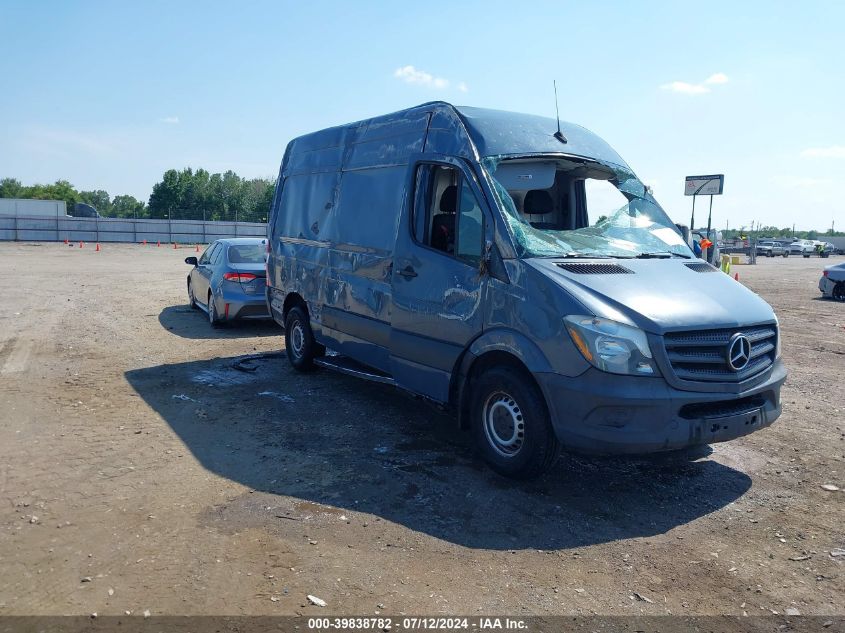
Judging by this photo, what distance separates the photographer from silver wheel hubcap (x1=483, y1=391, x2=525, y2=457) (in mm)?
4793

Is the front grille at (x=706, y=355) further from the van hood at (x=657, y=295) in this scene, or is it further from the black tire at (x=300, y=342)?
the black tire at (x=300, y=342)

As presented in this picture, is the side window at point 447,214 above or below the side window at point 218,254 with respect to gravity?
above

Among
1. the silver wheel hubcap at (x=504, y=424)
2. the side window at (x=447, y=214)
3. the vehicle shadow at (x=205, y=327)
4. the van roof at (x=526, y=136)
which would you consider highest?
the van roof at (x=526, y=136)

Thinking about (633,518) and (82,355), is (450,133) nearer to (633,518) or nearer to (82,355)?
(633,518)

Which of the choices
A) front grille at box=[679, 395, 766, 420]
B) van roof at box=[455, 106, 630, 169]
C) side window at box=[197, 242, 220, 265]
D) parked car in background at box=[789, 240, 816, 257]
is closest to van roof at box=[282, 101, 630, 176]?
van roof at box=[455, 106, 630, 169]

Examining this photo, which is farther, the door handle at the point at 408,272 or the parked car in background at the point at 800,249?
the parked car in background at the point at 800,249

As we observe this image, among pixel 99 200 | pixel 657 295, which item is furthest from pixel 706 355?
pixel 99 200

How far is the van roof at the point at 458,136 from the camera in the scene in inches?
214

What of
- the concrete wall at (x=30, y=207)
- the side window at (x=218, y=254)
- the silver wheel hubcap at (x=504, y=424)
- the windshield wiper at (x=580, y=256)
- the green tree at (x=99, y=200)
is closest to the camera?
the silver wheel hubcap at (x=504, y=424)

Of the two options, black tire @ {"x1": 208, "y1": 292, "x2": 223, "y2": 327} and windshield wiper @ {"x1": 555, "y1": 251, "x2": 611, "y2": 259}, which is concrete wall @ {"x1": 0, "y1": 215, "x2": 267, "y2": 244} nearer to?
black tire @ {"x1": 208, "y1": 292, "x2": 223, "y2": 327}

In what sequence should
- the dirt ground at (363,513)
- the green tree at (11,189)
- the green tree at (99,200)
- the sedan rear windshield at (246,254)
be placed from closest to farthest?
the dirt ground at (363,513) < the sedan rear windshield at (246,254) < the green tree at (11,189) < the green tree at (99,200)

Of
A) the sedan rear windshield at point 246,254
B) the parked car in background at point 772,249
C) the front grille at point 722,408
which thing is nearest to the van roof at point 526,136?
the front grille at point 722,408

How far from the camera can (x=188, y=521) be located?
13.8 feet

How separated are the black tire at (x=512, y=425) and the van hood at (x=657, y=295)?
0.77 meters
